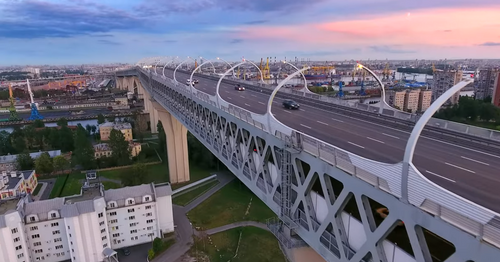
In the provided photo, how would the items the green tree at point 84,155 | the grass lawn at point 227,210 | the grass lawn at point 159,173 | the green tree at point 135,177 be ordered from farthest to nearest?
the green tree at point 84,155 → the grass lawn at point 159,173 → the green tree at point 135,177 → the grass lawn at point 227,210

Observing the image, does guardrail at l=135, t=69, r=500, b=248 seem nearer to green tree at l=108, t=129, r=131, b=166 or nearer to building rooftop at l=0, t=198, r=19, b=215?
building rooftop at l=0, t=198, r=19, b=215

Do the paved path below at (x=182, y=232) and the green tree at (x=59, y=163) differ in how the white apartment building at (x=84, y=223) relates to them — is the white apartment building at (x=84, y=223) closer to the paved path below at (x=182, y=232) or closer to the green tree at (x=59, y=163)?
the paved path below at (x=182, y=232)

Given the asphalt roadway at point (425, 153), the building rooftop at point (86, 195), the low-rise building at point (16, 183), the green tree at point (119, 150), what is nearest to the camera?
the asphalt roadway at point (425, 153)

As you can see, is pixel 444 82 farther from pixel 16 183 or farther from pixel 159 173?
pixel 16 183

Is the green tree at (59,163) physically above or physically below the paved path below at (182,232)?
above

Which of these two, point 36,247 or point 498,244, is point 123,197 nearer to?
point 36,247

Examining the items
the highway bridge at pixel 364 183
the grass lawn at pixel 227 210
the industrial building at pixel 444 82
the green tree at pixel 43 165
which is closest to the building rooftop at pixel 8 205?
the grass lawn at pixel 227 210

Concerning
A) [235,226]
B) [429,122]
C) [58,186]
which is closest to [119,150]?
[58,186]
